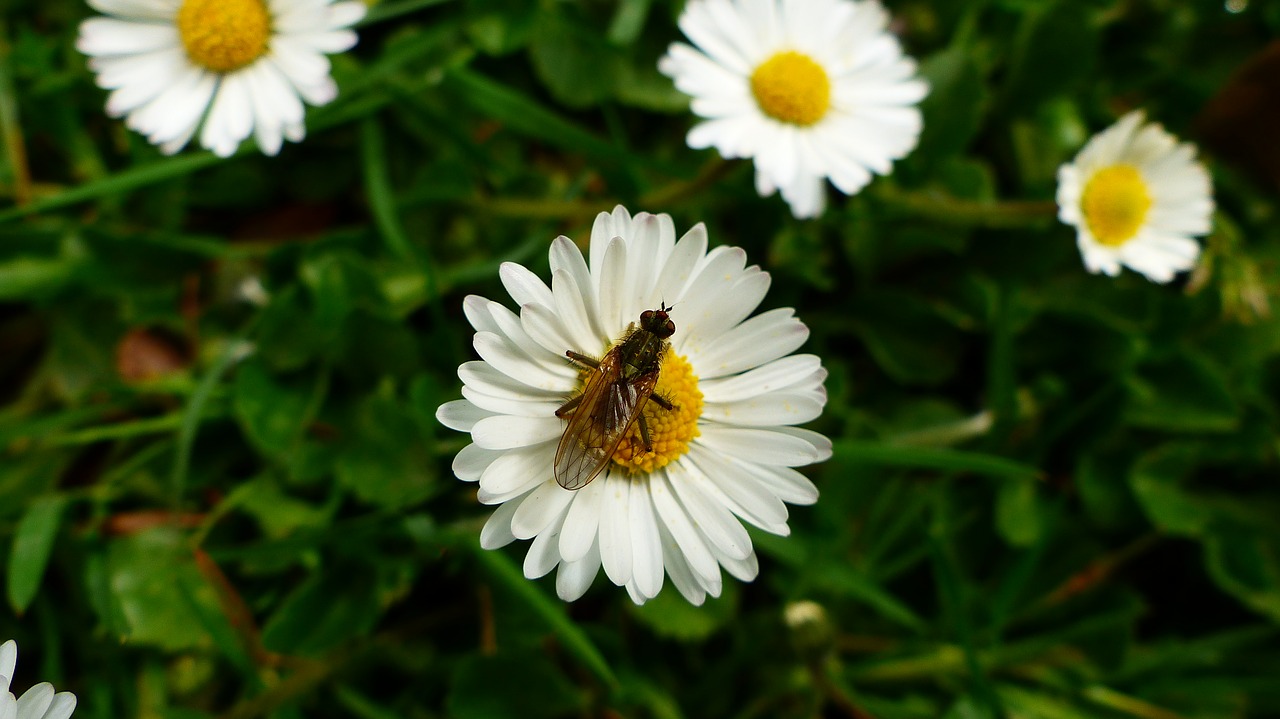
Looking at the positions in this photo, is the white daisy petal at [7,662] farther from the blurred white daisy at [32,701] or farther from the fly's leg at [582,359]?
the fly's leg at [582,359]

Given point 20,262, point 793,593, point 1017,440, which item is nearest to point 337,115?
point 20,262

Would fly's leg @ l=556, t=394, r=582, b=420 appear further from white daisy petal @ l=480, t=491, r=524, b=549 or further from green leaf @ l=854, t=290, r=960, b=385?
green leaf @ l=854, t=290, r=960, b=385

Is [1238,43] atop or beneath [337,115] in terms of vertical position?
atop

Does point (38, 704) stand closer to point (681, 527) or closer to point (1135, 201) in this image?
point (681, 527)

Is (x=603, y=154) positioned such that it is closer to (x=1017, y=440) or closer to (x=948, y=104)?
(x=948, y=104)

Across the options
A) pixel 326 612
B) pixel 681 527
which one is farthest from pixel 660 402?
pixel 326 612

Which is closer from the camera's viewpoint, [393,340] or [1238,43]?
[393,340]

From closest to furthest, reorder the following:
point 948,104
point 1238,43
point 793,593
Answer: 1. point 793,593
2. point 948,104
3. point 1238,43
